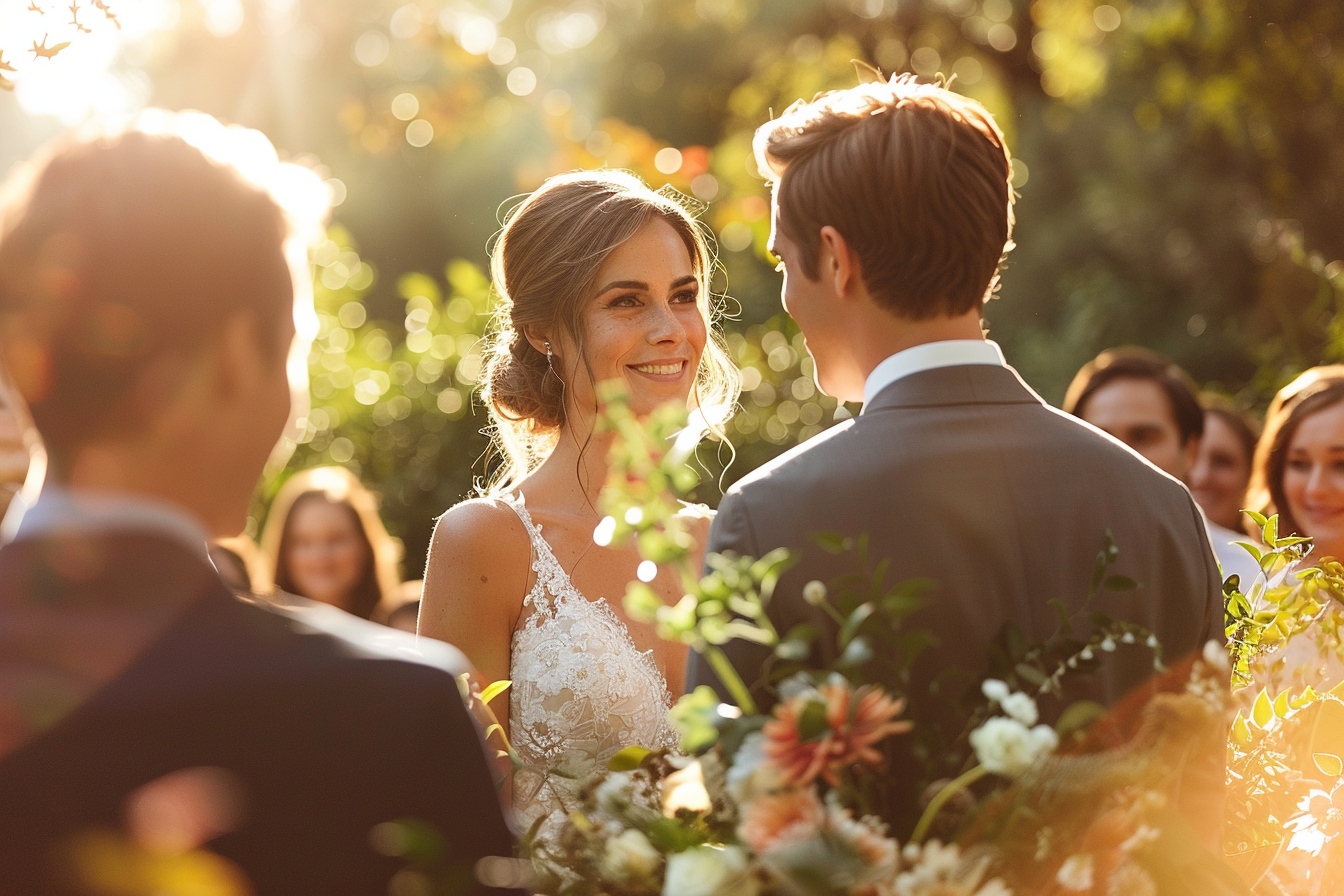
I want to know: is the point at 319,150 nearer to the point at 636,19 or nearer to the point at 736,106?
the point at 636,19

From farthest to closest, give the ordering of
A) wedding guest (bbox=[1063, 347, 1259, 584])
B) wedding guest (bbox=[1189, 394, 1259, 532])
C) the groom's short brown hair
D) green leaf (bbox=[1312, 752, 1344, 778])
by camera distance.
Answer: wedding guest (bbox=[1189, 394, 1259, 532])
wedding guest (bbox=[1063, 347, 1259, 584])
green leaf (bbox=[1312, 752, 1344, 778])
the groom's short brown hair

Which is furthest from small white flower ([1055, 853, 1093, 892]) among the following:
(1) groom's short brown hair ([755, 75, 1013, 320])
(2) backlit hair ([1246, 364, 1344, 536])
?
(2) backlit hair ([1246, 364, 1344, 536])

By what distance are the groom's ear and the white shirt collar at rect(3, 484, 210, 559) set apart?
1106 mm

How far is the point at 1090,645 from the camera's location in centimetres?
179

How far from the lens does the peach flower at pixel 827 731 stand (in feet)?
5.14

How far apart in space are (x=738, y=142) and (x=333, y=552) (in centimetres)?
1230

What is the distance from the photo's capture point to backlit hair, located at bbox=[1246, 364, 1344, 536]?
16.3 ft

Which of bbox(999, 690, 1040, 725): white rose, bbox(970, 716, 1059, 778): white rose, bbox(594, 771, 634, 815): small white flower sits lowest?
bbox(594, 771, 634, 815): small white flower

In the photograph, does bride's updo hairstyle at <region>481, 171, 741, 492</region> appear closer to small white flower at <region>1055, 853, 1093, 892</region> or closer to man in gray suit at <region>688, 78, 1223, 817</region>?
man in gray suit at <region>688, 78, 1223, 817</region>

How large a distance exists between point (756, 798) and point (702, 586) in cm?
26

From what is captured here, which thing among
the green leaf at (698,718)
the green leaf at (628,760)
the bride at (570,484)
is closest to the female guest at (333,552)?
the bride at (570,484)

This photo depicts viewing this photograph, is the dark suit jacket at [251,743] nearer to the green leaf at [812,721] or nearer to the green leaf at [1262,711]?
the green leaf at [812,721]

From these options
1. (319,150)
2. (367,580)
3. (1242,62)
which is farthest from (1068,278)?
(319,150)

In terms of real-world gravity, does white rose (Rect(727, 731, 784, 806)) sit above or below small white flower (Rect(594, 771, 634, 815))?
above
